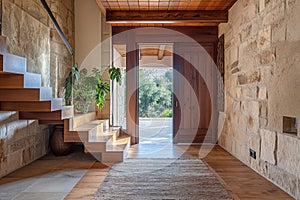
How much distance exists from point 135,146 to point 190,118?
1.39 metres

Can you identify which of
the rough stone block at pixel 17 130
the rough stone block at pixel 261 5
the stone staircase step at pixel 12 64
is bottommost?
the rough stone block at pixel 17 130

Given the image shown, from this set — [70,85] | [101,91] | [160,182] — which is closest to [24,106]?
[70,85]

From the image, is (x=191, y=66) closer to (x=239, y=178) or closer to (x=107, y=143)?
(x=107, y=143)

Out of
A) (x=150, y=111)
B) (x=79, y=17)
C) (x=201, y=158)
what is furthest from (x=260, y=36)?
(x=150, y=111)

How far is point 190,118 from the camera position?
21.0 feet

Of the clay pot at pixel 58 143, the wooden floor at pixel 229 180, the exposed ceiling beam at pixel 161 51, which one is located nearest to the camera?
the wooden floor at pixel 229 180

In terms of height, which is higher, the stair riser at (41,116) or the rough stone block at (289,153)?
the stair riser at (41,116)

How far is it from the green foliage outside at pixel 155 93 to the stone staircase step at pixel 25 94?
6602 millimetres

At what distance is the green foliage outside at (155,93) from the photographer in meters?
9.87

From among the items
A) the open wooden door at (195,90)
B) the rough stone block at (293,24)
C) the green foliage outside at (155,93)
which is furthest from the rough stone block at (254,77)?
the green foliage outside at (155,93)

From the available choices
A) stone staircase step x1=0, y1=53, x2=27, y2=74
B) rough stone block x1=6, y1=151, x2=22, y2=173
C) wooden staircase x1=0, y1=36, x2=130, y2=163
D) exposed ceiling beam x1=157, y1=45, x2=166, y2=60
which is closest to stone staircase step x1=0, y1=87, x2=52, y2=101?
wooden staircase x1=0, y1=36, x2=130, y2=163

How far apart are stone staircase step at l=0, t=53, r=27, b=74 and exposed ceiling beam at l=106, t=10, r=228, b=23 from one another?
3.15 metres

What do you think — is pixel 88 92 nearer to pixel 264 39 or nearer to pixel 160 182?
pixel 160 182

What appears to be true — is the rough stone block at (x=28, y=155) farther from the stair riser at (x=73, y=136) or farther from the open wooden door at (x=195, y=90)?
the open wooden door at (x=195, y=90)
